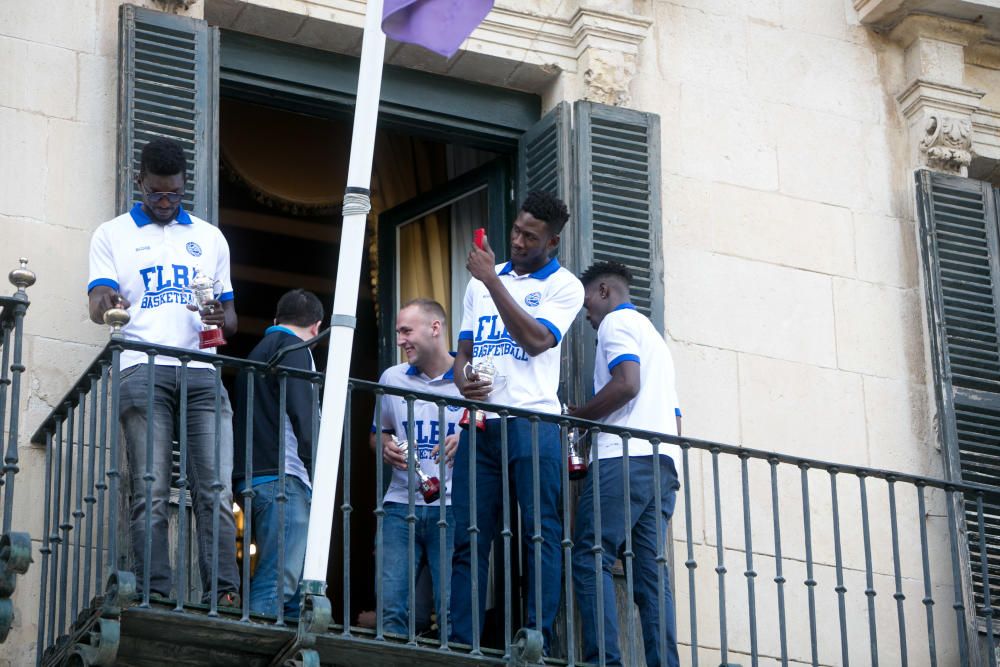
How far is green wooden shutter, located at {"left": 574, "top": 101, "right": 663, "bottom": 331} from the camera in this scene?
10.5 meters

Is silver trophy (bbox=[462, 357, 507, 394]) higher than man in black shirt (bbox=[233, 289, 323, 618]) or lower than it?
higher

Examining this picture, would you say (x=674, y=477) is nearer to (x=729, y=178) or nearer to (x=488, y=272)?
(x=488, y=272)

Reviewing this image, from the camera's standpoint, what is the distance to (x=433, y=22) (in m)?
9.03

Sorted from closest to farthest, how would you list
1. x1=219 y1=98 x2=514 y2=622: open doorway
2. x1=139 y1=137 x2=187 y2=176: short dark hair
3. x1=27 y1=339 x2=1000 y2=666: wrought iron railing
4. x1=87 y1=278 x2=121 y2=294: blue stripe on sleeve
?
x1=27 y1=339 x2=1000 y2=666: wrought iron railing
x1=87 y1=278 x2=121 y2=294: blue stripe on sleeve
x1=139 y1=137 x2=187 y2=176: short dark hair
x1=219 y1=98 x2=514 y2=622: open doorway

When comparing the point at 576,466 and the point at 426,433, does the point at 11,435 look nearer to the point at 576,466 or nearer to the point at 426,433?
the point at 426,433

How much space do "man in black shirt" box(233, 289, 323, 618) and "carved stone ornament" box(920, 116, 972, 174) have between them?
347 centimetres

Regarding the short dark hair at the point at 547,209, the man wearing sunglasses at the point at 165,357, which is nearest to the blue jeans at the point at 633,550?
the short dark hair at the point at 547,209

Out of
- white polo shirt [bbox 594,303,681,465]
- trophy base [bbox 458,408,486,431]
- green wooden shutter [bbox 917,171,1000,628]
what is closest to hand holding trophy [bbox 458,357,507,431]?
trophy base [bbox 458,408,486,431]

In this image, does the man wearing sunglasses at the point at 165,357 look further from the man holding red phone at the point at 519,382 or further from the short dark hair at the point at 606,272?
the short dark hair at the point at 606,272

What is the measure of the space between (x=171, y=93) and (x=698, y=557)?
304 centimetres

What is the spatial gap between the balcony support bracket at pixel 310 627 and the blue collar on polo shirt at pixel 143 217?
1788 millimetres

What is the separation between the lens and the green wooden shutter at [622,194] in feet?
34.4

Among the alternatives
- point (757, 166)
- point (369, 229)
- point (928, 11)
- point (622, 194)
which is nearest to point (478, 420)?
point (622, 194)

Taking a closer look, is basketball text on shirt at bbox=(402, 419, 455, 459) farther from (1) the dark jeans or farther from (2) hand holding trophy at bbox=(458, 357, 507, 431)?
(1) the dark jeans
